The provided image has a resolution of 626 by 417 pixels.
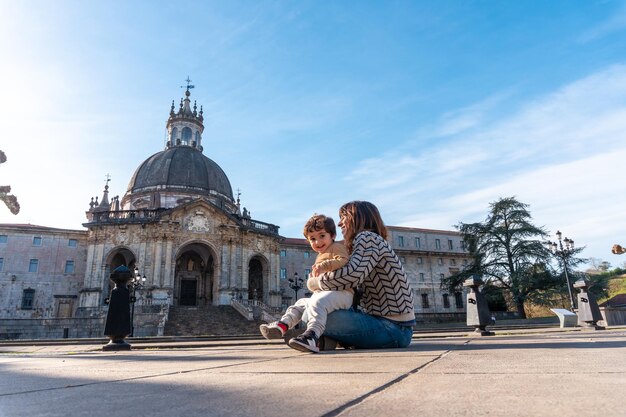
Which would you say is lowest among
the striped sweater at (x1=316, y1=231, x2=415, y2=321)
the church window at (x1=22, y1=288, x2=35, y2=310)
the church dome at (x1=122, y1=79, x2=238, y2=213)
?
the striped sweater at (x1=316, y1=231, x2=415, y2=321)

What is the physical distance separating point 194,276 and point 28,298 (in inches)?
541

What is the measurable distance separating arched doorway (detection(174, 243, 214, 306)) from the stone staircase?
7.45m

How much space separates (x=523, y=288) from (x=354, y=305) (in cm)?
3249

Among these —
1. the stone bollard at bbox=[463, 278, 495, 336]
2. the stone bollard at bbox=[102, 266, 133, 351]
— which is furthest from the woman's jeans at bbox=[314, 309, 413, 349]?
the stone bollard at bbox=[463, 278, 495, 336]

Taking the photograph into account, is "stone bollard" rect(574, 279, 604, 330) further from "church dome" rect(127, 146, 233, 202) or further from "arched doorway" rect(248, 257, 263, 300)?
"church dome" rect(127, 146, 233, 202)

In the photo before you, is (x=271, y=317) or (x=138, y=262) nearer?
(x=271, y=317)

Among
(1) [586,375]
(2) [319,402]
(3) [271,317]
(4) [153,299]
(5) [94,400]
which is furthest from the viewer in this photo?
(4) [153,299]

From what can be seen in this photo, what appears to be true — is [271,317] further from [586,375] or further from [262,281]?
[586,375]

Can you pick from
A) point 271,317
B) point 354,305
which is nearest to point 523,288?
point 271,317

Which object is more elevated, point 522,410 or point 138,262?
point 138,262

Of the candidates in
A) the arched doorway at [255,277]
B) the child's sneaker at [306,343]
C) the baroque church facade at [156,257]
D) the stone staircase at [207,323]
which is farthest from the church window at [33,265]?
the child's sneaker at [306,343]

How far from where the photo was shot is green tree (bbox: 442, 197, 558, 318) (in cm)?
3238

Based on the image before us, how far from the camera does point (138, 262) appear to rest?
32.3 meters

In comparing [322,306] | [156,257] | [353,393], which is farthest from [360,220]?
[156,257]
